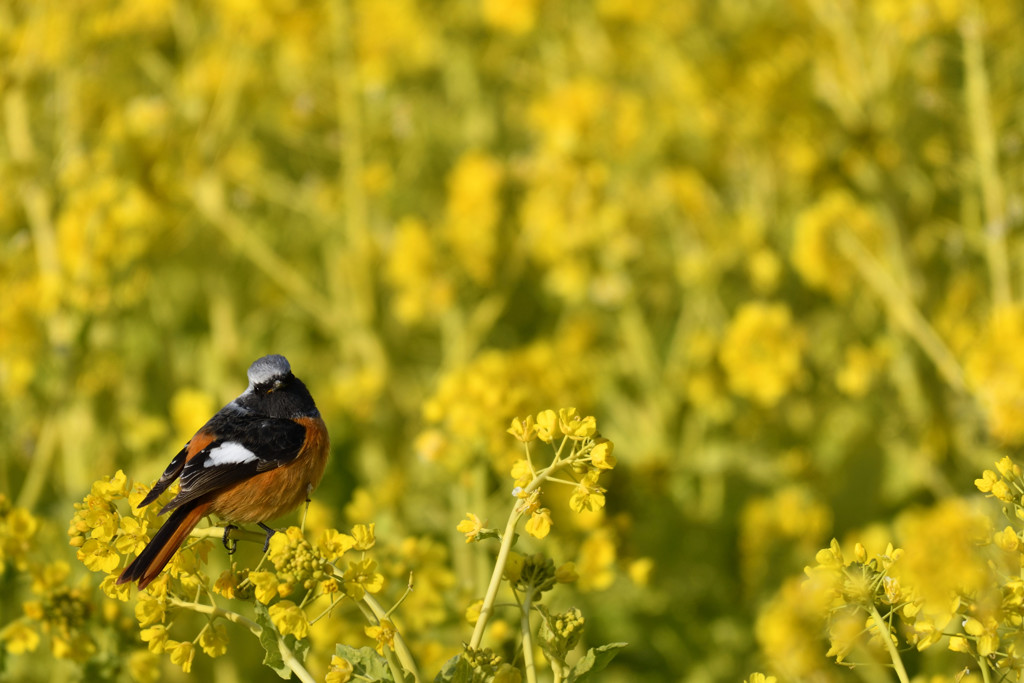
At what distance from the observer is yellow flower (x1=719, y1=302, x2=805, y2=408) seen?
390 cm

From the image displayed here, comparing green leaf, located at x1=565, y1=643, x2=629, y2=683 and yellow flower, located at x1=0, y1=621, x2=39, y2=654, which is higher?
yellow flower, located at x1=0, y1=621, x2=39, y2=654

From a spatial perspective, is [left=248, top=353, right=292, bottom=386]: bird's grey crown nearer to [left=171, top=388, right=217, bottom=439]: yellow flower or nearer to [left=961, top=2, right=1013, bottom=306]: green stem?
[left=171, top=388, right=217, bottom=439]: yellow flower

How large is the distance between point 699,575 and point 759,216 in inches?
65.3

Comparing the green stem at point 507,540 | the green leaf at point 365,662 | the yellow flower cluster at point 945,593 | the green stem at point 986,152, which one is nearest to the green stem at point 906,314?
the green stem at point 986,152

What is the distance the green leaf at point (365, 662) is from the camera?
4.99 ft

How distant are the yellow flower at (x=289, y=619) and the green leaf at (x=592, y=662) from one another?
401mm

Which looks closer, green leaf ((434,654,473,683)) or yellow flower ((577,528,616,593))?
green leaf ((434,654,473,683))

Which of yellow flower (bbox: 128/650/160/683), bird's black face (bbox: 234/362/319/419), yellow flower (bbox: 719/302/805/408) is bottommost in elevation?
yellow flower (bbox: 128/650/160/683)

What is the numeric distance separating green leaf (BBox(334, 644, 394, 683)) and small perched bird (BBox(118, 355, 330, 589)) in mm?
262

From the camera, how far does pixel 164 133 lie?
14.3 ft

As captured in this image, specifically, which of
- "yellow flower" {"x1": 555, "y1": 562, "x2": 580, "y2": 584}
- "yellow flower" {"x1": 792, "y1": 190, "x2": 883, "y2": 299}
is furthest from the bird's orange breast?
"yellow flower" {"x1": 792, "y1": 190, "x2": 883, "y2": 299}

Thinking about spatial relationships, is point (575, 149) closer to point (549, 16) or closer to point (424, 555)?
point (549, 16)

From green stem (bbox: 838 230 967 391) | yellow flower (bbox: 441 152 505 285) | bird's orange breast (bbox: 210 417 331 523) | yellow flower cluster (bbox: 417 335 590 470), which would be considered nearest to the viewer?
bird's orange breast (bbox: 210 417 331 523)

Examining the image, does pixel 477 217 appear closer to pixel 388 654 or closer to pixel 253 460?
pixel 253 460
